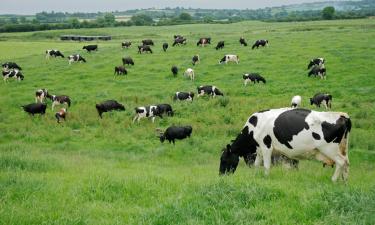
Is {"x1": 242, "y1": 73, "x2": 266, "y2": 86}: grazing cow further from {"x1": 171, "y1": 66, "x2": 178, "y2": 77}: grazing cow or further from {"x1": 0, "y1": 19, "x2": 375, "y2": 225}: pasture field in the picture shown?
{"x1": 171, "y1": 66, "x2": 178, "y2": 77}: grazing cow

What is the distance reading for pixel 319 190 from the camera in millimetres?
8594

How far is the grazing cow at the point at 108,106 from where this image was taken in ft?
87.2

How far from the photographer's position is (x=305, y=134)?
36.2 ft

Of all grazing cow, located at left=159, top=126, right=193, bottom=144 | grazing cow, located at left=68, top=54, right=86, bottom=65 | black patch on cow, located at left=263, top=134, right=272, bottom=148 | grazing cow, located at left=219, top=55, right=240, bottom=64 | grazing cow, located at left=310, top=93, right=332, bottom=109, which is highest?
black patch on cow, located at left=263, top=134, right=272, bottom=148

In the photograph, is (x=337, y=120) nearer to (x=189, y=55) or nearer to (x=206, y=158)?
(x=206, y=158)

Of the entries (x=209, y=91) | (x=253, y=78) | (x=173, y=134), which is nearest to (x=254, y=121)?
(x=173, y=134)

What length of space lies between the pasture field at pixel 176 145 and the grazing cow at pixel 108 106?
1.98 ft

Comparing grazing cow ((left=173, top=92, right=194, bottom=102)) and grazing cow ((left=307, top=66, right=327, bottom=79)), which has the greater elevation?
grazing cow ((left=307, top=66, right=327, bottom=79))

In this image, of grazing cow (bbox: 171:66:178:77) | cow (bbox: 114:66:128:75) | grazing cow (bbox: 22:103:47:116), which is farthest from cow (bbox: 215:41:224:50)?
grazing cow (bbox: 22:103:47:116)

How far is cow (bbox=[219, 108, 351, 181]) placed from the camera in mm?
10844

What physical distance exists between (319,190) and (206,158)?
980 cm

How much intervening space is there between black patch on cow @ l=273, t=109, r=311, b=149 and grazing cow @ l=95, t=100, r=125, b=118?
16.4 meters

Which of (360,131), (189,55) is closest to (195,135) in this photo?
(360,131)

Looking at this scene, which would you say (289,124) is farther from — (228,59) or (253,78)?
(228,59)
